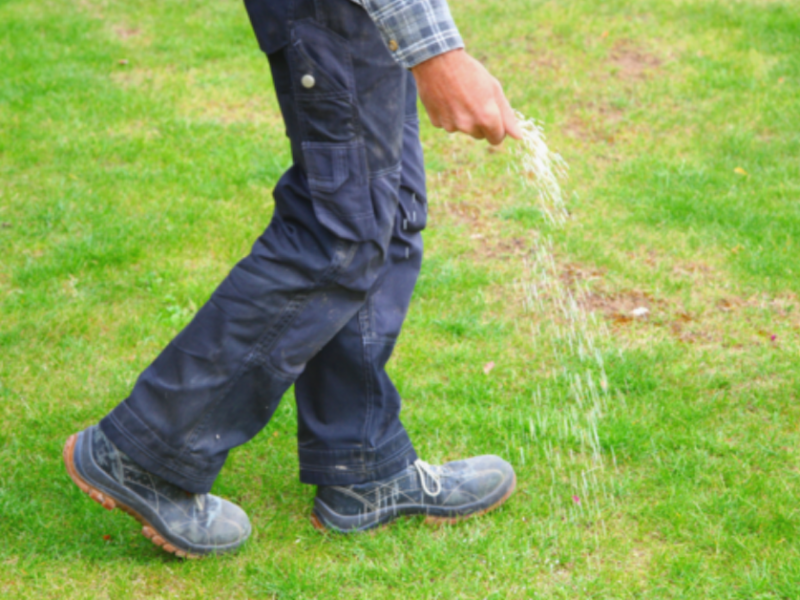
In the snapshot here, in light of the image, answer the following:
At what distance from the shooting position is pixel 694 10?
23.3 feet

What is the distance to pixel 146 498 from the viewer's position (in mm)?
2217

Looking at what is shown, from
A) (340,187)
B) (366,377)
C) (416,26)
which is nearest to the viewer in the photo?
(416,26)

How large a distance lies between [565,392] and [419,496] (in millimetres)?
913

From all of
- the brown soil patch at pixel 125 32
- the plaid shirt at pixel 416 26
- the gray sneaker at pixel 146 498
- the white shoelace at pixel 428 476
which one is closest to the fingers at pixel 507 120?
the plaid shirt at pixel 416 26

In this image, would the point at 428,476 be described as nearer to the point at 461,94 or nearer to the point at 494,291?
the point at 461,94

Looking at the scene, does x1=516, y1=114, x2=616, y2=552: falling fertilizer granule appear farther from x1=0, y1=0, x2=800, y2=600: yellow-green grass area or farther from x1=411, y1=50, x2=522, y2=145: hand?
x1=411, y1=50, x2=522, y2=145: hand

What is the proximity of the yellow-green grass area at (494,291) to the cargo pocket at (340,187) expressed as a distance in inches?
37.8

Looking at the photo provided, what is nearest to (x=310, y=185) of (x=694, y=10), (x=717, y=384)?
(x=717, y=384)

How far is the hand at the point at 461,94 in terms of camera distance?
1.83 meters

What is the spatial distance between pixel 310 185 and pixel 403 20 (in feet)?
1.46

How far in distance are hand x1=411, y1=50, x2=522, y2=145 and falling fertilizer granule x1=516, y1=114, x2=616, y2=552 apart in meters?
0.53

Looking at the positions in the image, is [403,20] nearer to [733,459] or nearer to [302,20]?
[302,20]

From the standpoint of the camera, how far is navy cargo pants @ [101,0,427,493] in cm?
195

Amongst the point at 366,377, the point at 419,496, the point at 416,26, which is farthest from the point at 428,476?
the point at 416,26
